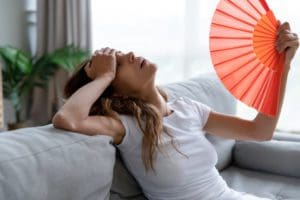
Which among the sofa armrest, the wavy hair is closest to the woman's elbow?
the wavy hair

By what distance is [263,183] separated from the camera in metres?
2.01

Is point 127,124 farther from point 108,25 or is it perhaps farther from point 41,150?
point 108,25

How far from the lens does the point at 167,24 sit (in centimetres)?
344

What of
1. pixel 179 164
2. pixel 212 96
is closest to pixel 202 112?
pixel 179 164

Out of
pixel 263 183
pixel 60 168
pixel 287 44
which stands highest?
pixel 287 44

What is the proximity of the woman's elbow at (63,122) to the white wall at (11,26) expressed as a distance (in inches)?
107

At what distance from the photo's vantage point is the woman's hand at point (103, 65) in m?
1.38

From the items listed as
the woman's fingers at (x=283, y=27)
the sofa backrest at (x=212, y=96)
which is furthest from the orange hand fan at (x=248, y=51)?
the sofa backrest at (x=212, y=96)

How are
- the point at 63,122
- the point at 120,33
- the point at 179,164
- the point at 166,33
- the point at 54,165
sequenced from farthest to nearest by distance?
the point at 120,33 < the point at 166,33 < the point at 179,164 < the point at 63,122 < the point at 54,165

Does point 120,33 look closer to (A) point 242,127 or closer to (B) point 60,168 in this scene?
(A) point 242,127

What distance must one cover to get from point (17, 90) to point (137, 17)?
1194 mm

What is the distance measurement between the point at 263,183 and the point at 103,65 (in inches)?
42.2

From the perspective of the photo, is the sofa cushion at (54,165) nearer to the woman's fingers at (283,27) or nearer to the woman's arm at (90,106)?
the woman's arm at (90,106)

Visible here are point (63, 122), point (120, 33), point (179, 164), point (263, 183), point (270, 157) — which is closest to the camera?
point (63, 122)
